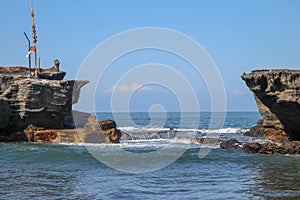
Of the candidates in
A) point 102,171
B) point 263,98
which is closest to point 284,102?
Result: point 263,98

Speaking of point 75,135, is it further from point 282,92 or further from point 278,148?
point 282,92

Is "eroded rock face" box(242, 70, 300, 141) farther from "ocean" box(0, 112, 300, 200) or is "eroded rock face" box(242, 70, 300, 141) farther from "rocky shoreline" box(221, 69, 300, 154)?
"ocean" box(0, 112, 300, 200)

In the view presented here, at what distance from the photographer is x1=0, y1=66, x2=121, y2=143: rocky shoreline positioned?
31594 mm

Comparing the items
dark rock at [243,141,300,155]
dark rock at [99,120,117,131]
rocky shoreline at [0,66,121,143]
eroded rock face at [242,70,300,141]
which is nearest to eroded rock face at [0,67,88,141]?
rocky shoreline at [0,66,121,143]

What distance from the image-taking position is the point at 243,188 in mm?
14047

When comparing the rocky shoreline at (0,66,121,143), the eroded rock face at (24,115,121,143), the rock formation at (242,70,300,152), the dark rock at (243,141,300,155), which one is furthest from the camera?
the rocky shoreline at (0,66,121,143)

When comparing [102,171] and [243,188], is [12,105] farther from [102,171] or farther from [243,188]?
[243,188]

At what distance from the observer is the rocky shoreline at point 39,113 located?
3159 cm

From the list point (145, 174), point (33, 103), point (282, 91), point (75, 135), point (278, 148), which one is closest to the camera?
point (145, 174)

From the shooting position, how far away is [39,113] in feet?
105

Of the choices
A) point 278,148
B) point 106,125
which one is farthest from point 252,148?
point 106,125

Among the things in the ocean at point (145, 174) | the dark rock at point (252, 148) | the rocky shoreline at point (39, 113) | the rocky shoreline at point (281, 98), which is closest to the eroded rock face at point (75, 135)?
the rocky shoreline at point (39, 113)

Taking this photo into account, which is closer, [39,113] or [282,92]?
[282,92]

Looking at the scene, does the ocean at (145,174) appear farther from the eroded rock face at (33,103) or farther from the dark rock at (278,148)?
the eroded rock face at (33,103)
